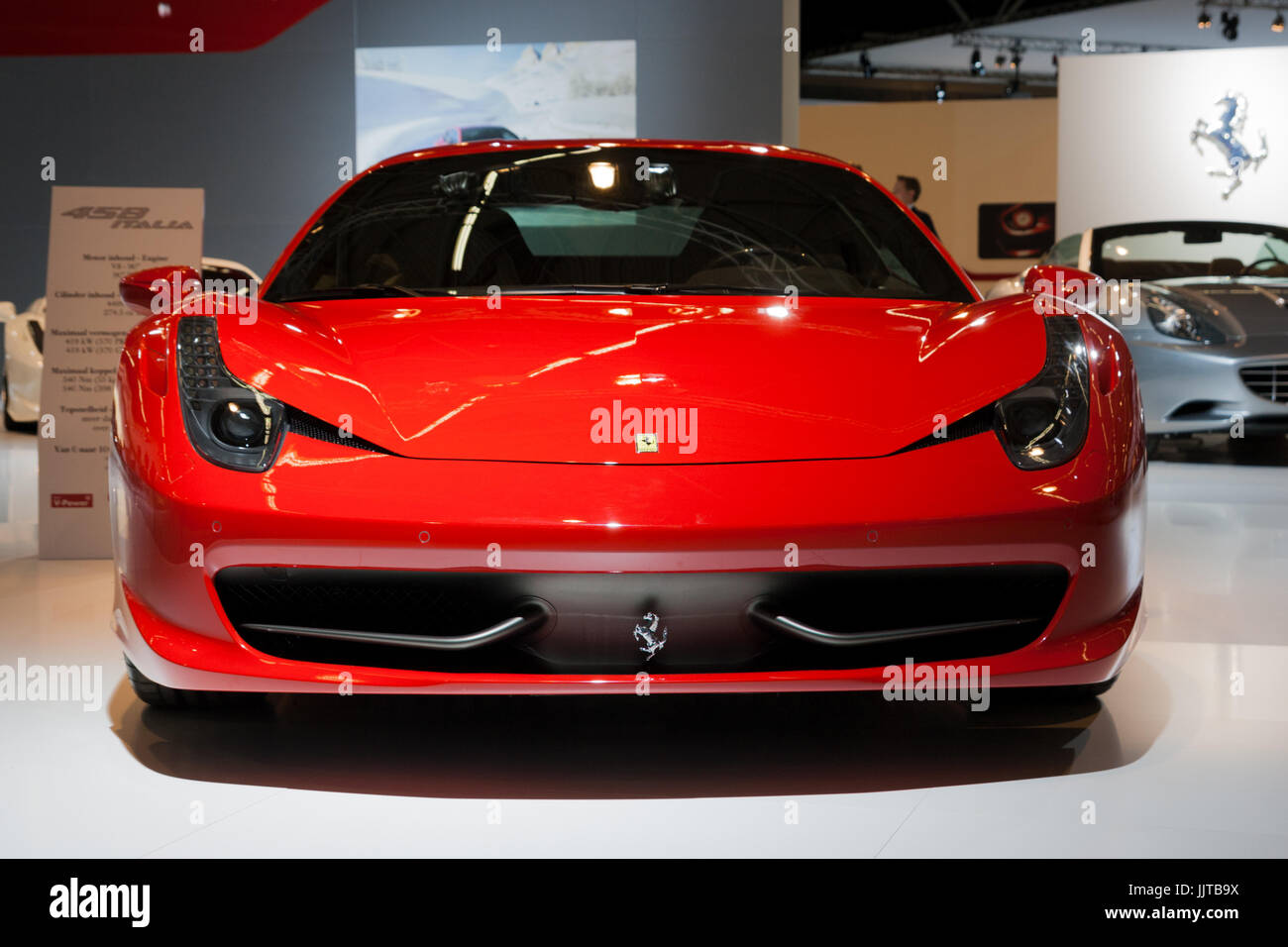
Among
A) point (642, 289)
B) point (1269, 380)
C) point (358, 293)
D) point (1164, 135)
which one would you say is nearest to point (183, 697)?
point (358, 293)

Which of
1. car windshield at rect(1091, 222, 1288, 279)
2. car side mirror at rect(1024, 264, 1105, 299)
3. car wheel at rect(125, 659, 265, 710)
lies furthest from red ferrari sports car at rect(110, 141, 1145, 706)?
car windshield at rect(1091, 222, 1288, 279)

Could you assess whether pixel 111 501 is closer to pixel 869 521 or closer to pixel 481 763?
pixel 481 763

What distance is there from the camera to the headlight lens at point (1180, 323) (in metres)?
5.84

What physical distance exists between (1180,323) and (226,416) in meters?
4.98

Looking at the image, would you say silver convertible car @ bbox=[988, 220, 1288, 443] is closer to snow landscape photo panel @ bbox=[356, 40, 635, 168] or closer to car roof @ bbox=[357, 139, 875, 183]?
car roof @ bbox=[357, 139, 875, 183]

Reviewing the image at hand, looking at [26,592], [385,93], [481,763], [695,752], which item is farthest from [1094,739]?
[385,93]

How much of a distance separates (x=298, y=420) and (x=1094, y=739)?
1.36 metres

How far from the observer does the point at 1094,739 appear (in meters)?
2.19

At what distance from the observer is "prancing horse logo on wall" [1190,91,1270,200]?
11023 mm

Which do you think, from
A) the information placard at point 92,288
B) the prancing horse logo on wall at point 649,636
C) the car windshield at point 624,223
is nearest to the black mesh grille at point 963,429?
the prancing horse logo on wall at point 649,636

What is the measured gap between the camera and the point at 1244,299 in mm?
6020

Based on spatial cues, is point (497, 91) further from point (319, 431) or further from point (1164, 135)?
point (319, 431)

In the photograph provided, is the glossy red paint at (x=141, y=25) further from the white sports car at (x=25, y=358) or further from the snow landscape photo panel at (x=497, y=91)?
the white sports car at (x=25, y=358)

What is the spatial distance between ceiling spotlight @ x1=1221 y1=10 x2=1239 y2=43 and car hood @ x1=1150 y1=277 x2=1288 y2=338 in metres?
13.3
